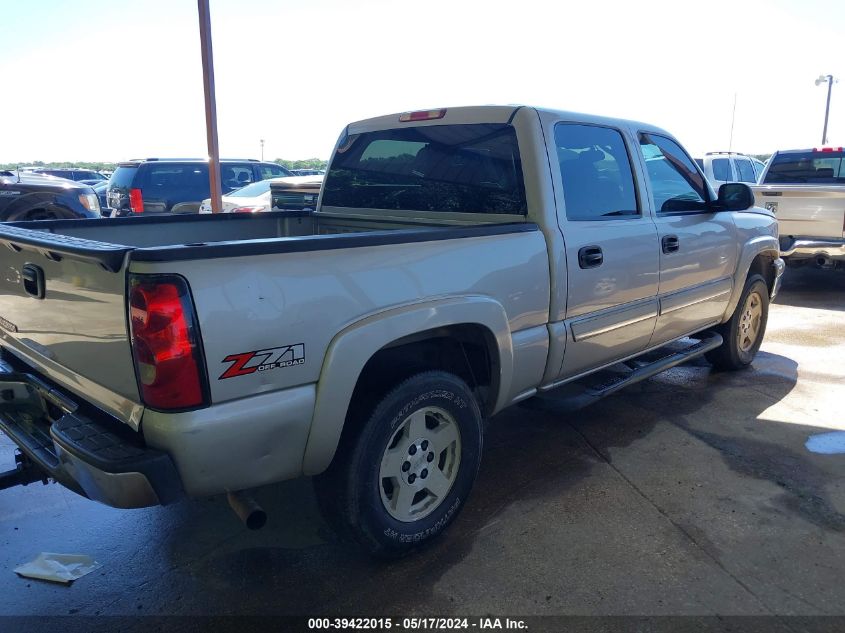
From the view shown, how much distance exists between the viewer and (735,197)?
4.60 m

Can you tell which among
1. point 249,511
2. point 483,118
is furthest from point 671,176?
point 249,511

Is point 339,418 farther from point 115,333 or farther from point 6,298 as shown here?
point 6,298

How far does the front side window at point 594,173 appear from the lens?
3645 mm

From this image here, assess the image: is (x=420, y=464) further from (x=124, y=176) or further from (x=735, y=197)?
(x=124, y=176)

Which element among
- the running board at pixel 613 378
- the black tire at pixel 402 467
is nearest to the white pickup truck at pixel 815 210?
the running board at pixel 613 378

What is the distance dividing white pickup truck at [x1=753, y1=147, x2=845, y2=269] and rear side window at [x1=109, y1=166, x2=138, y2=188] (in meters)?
10.5

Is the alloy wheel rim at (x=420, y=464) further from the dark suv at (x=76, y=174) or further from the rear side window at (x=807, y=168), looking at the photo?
the dark suv at (x=76, y=174)

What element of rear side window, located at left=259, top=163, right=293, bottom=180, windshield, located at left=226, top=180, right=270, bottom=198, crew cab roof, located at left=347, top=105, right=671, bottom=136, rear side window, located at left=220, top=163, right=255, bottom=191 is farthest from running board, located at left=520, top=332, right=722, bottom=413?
rear side window, located at left=259, top=163, right=293, bottom=180

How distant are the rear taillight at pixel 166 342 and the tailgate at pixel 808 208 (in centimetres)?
868

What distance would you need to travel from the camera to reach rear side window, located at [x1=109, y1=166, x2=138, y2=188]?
12430 millimetres

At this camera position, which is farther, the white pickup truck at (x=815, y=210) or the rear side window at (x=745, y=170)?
the rear side window at (x=745, y=170)

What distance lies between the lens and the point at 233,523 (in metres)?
3.34

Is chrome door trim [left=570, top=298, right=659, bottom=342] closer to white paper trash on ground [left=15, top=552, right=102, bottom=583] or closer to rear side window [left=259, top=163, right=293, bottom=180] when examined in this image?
white paper trash on ground [left=15, top=552, right=102, bottom=583]

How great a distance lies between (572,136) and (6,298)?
9.69 feet
